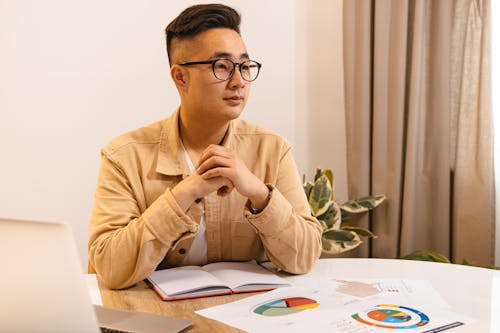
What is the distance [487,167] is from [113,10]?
1.82m

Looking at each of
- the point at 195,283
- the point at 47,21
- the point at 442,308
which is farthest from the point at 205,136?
the point at 47,21

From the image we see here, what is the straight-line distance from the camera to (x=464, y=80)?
2.87 meters

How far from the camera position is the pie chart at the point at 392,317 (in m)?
1.14

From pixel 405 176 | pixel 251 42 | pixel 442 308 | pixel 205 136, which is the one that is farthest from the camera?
pixel 251 42

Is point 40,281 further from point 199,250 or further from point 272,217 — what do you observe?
point 199,250

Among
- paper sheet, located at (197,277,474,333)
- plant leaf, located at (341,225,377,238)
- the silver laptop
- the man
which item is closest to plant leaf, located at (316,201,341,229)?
plant leaf, located at (341,225,377,238)

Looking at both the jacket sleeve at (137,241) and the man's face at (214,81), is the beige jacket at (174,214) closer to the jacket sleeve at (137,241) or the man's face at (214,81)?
Result: the jacket sleeve at (137,241)

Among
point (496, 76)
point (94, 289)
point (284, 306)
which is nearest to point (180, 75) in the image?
point (94, 289)

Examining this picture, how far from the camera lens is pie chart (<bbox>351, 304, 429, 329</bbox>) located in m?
1.14

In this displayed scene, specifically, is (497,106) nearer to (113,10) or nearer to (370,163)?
(370,163)

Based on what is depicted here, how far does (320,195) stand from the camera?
293cm

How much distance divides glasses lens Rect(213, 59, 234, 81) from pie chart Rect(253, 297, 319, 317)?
0.60 metres

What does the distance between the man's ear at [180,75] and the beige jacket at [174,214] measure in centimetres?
9

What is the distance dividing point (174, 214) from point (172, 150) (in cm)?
28
